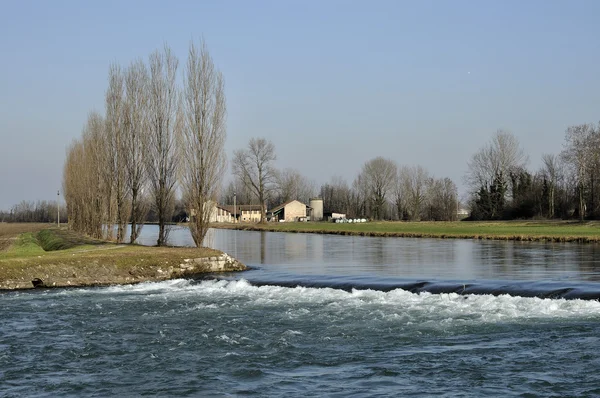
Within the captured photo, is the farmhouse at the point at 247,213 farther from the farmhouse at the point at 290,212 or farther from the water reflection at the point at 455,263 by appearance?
the water reflection at the point at 455,263

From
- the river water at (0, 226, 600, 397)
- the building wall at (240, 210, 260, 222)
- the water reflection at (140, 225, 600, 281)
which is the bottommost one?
the river water at (0, 226, 600, 397)

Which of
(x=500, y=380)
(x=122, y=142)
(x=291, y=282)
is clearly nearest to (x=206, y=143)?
(x=122, y=142)

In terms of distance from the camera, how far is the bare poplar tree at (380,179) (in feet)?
467

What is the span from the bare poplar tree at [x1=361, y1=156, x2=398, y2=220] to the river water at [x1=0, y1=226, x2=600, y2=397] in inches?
4547

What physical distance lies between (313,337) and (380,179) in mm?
128280

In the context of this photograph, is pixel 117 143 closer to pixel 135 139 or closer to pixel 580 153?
pixel 135 139

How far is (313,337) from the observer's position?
1555 cm

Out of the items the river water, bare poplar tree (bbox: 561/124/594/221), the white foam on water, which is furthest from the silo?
the white foam on water

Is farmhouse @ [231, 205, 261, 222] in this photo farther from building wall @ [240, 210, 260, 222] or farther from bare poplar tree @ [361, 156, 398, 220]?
bare poplar tree @ [361, 156, 398, 220]

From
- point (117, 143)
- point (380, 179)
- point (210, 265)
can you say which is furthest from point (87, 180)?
point (380, 179)

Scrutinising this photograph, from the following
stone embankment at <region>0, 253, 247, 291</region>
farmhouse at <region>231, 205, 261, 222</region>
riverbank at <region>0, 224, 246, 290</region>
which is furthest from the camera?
farmhouse at <region>231, 205, 261, 222</region>

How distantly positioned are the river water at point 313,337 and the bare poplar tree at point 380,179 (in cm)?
11549

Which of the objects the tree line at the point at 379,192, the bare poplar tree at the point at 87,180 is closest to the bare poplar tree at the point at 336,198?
the tree line at the point at 379,192

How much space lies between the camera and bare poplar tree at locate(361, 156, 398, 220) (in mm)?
142250
